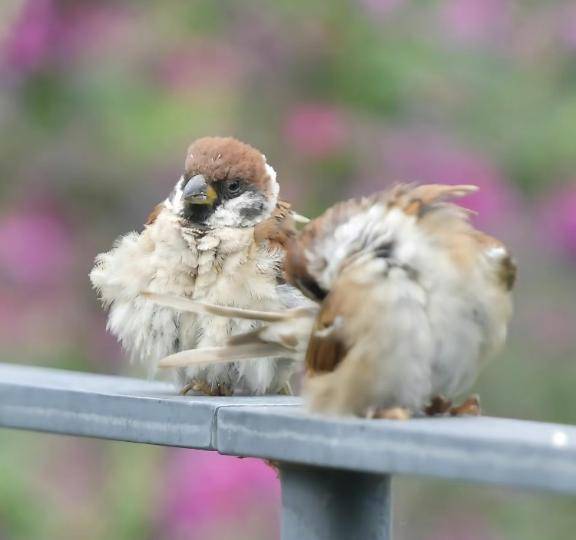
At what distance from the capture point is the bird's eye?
2.60 m

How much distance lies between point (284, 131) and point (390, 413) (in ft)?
6.17

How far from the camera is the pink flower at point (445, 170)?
330 centimetres

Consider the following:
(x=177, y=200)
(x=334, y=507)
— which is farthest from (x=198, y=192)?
(x=334, y=507)

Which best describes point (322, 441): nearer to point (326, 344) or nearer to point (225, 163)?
point (326, 344)

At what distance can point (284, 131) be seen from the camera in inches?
136

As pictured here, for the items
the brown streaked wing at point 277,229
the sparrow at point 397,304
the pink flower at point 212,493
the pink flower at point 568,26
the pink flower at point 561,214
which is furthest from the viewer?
the pink flower at point 568,26

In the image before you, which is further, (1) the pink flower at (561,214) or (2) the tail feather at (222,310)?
(1) the pink flower at (561,214)

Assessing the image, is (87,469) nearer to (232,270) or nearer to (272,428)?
(232,270)

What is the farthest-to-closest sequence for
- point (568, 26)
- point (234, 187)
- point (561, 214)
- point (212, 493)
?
1. point (568, 26)
2. point (561, 214)
3. point (212, 493)
4. point (234, 187)

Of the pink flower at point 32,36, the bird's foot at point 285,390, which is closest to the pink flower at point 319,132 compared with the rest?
the pink flower at point 32,36

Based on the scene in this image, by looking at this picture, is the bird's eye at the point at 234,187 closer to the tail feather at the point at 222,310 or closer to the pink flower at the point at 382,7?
the tail feather at the point at 222,310

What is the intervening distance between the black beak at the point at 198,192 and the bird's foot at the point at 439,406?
82 centimetres

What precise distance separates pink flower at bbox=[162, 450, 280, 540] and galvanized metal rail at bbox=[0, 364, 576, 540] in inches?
45.6

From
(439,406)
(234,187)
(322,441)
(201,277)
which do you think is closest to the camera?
(322,441)
